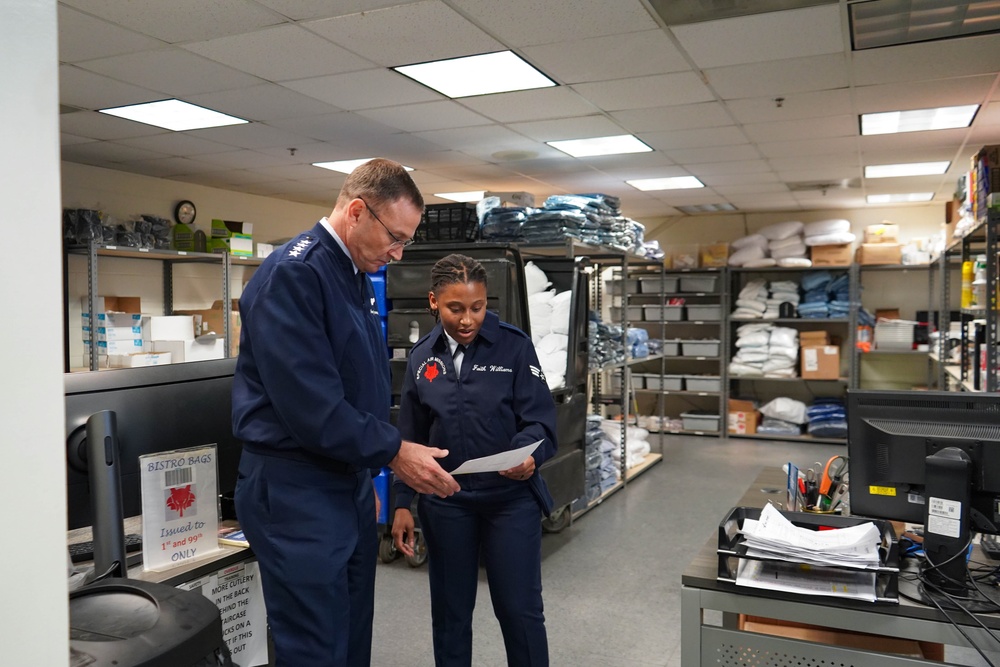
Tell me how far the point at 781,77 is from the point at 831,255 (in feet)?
15.3

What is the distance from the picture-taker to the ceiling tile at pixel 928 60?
11.0ft

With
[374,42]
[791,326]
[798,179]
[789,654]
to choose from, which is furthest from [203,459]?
[791,326]

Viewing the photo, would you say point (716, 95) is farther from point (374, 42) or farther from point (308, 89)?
point (308, 89)

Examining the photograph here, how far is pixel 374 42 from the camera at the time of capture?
130 inches

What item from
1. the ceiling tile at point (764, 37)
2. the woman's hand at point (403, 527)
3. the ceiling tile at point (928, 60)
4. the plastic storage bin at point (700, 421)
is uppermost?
the ceiling tile at point (764, 37)

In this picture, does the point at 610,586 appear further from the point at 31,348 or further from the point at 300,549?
the point at 31,348

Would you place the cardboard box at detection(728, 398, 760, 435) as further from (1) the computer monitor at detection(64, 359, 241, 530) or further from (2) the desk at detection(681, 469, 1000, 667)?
(1) the computer monitor at detection(64, 359, 241, 530)

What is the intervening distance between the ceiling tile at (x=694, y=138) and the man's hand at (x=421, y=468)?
12.1ft

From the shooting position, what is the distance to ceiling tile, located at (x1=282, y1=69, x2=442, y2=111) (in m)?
3.80

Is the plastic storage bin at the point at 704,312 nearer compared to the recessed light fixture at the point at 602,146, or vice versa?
the recessed light fixture at the point at 602,146

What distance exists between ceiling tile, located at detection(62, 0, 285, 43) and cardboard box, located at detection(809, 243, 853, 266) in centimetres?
656

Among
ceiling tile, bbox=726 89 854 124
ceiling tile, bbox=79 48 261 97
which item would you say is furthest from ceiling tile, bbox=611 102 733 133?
ceiling tile, bbox=79 48 261 97

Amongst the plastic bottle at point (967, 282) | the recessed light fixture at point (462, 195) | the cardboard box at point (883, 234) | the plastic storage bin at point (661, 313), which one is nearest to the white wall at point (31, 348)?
the plastic bottle at point (967, 282)

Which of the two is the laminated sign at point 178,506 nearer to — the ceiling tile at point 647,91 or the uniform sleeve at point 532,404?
the uniform sleeve at point 532,404
